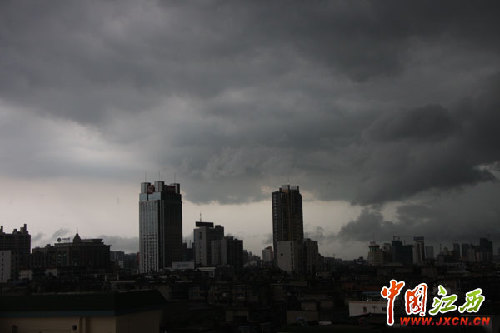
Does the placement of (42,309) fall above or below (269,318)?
above

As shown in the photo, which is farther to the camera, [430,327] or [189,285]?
[189,285]

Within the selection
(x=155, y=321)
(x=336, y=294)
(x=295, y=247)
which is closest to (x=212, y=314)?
(x=336, y=294)

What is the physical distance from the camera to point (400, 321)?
33.0 metres

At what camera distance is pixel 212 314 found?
71.1 metres

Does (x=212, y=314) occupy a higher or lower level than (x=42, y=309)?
lower

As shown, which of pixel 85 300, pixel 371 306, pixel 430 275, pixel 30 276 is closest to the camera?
pixel 85 300

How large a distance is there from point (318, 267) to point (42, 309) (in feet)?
568

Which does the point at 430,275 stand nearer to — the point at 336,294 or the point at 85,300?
the point at 336,294

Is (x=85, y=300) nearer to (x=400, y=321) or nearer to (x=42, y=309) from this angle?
(x=42, y=309)

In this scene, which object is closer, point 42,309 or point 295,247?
point 42,309

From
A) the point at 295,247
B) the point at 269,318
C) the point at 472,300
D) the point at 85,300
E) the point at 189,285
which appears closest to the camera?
the point at 85,300

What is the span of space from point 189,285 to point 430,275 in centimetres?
5140

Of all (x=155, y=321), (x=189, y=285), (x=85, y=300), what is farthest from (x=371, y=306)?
(x=189, y=285)

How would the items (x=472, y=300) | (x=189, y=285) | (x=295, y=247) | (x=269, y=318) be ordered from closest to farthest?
(x=472, y=300), (x=269, y=318), (x=189, y=285), (x=295, y=247)
